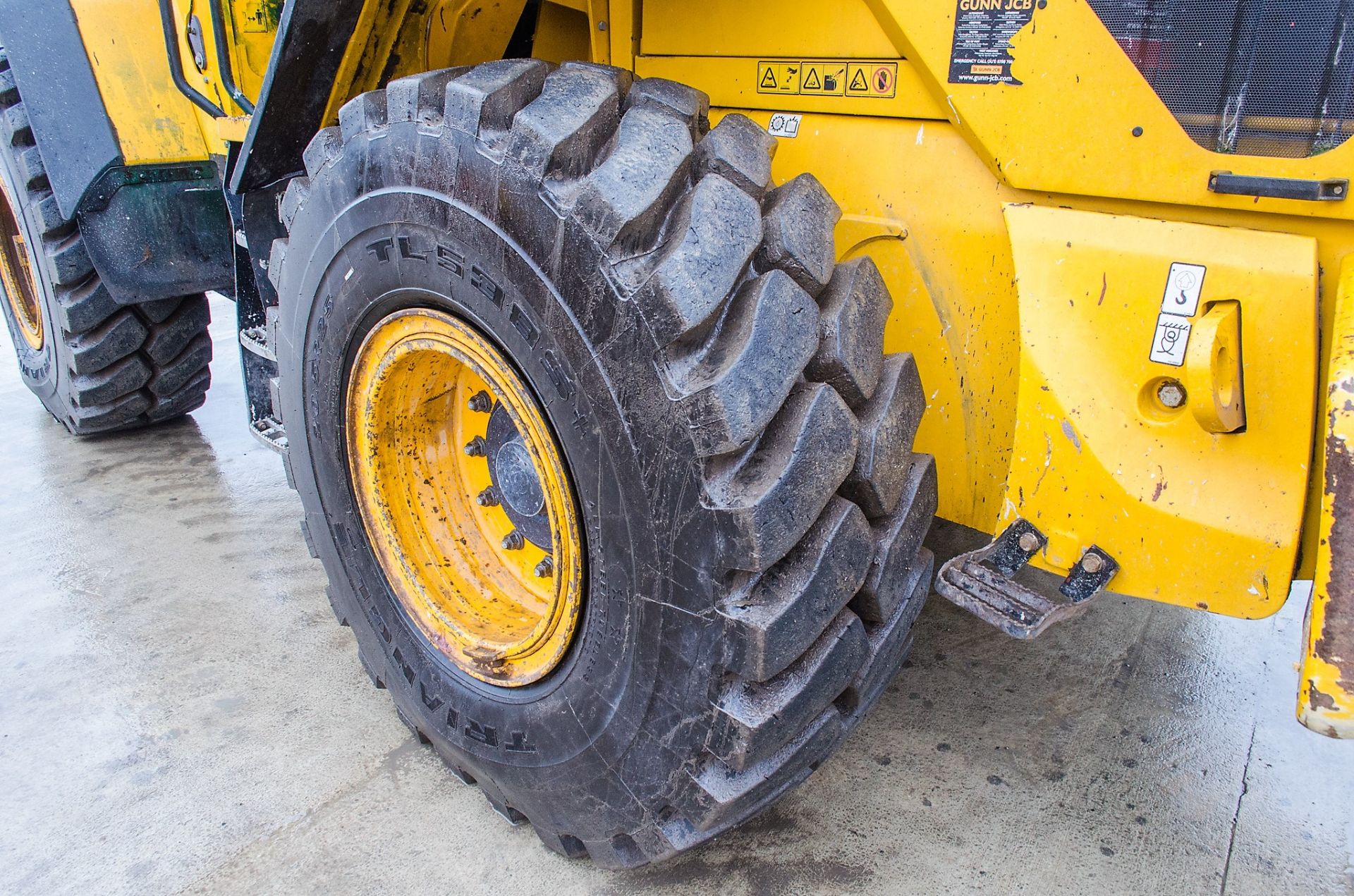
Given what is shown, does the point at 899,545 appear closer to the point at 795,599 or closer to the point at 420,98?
the point at 795,599

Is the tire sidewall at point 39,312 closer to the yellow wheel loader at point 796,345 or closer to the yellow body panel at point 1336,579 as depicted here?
the yellow wheel loader at point 796,345

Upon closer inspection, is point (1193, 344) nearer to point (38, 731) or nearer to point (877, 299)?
point (877, 299)

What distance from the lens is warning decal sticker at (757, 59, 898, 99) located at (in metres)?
1.71

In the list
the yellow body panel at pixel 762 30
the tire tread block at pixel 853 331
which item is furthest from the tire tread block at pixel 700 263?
the yellow body panel at pixel 762 30

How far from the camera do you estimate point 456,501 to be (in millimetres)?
2279

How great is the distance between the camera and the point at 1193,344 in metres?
1.32

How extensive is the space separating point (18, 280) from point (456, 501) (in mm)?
3656

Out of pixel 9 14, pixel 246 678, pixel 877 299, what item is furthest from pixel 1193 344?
pixel 9 14

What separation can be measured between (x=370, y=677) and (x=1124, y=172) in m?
2.26

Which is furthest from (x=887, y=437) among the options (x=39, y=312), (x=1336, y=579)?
(x=39, y=312)

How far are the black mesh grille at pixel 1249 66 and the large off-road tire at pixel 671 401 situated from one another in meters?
0.51

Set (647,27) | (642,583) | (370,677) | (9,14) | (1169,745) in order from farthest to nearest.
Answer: (9,14) < (370,677) < (1169,745) < (647,27) < (642,583)

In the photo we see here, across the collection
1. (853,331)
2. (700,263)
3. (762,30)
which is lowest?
(853,331)

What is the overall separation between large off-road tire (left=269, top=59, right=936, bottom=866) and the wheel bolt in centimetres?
36
